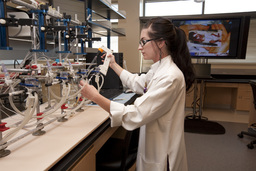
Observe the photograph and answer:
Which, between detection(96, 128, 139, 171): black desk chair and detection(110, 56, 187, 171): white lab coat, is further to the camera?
detection(96, 128, 139, 171): black desk chair

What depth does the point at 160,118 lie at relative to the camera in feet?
3.30

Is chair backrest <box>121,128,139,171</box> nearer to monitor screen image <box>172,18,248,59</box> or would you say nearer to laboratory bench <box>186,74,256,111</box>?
laboratory bench <box>186,74,256,111</box>

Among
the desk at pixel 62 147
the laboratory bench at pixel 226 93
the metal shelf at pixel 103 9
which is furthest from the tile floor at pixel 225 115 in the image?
the desk at pixel 62 147

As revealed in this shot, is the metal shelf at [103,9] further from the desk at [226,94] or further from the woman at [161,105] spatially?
the desk at [226,94]

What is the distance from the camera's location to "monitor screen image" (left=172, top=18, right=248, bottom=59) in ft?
11.8

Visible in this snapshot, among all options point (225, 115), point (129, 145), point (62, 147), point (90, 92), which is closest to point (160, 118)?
point (129, 145)

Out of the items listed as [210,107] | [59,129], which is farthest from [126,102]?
[210,107]

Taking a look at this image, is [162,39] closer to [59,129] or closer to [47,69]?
[47,69]

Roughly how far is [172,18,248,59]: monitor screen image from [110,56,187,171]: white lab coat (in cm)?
302

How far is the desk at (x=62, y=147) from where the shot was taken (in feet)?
2.43

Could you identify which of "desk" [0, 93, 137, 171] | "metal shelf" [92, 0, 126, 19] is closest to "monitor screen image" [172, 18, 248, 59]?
"metal shelf" [92, 0, 126, 19]

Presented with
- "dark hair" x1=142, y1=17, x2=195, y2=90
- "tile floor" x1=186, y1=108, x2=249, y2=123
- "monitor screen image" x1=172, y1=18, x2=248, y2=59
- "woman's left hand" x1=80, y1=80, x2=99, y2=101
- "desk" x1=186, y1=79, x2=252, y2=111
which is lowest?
"tile floor" x1=186, y1=108, x2=249, y2=123

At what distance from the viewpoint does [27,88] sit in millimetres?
886

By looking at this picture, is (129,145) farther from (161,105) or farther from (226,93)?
(226,93)
